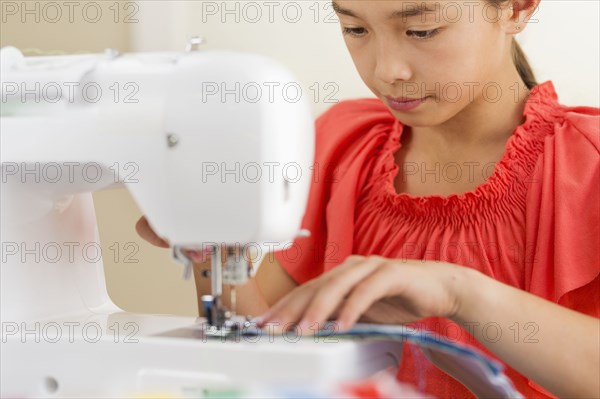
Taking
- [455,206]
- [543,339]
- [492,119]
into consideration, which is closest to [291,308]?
[543,339]

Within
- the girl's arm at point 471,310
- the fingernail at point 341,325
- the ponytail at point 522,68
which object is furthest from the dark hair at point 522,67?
the fingernail at point 341,325

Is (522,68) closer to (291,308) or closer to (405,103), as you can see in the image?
(405,103)

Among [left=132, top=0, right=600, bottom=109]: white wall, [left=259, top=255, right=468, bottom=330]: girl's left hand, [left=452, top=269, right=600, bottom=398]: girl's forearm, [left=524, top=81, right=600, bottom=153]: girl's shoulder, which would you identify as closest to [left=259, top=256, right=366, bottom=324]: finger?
[left=259, top=255, right=468, bottom=330]: girl's left hand

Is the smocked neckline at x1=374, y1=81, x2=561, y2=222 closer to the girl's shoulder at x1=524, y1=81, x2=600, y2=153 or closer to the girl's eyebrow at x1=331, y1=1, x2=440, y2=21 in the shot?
the girl's shoulder at x1=524, y1=81, x2=600, y2=153

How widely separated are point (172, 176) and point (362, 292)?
0.17 metres

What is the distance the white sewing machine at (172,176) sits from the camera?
26.3 inches

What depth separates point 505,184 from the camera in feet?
3.55

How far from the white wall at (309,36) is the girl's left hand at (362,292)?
67 centimetres

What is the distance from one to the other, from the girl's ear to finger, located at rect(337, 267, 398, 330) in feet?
1.52

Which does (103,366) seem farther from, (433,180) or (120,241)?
(120,241)

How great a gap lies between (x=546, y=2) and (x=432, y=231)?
1.48 ft

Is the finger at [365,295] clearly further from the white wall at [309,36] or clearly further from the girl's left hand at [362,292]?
the white wall at [309,36]

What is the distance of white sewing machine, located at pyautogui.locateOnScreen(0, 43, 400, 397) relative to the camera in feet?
2.19

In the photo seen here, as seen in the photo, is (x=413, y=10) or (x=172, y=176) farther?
(x=413, y=10)
